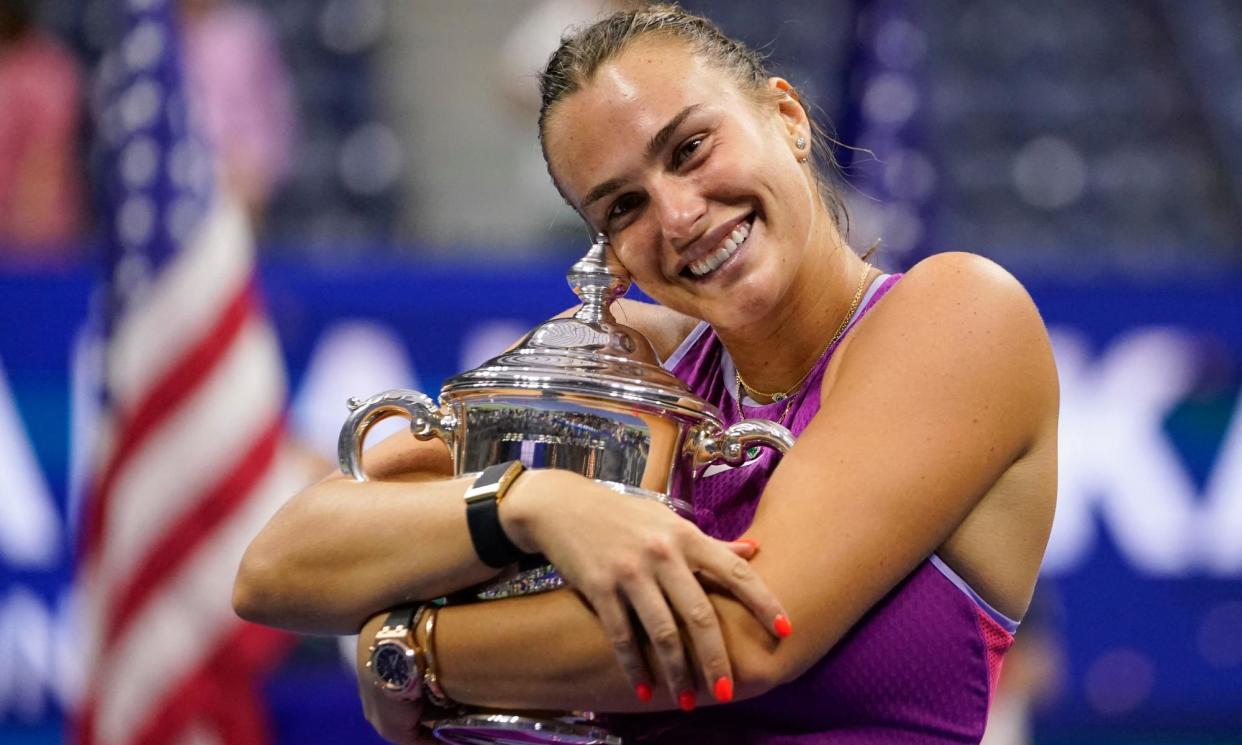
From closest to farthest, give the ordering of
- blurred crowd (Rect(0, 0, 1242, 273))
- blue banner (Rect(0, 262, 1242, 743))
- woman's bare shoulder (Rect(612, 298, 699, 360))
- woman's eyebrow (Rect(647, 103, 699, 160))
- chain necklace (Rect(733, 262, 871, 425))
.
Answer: woman's eyebrow (Rect(647, 103, 699, 160))
chain necklace (Rect(733, 262, 871, 425))
woman's bare shoulder (Rect(612, 298, 699, 360))
blue banner (Rect(0, 262, 1242, 743))
blurred crowd (Rect(0, 0, 1242, 273))

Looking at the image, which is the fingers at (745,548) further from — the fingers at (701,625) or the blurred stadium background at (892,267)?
the blurred stadium background at (892,267)

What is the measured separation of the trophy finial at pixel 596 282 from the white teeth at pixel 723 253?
7 cm

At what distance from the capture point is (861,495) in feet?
4.53

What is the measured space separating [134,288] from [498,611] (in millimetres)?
1965

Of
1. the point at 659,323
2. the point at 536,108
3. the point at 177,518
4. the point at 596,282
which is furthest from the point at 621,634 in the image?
the point at 536,108

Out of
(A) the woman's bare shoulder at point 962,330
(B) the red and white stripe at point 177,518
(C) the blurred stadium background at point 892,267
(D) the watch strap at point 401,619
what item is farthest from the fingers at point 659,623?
(B) the red and white stripe at point 177,518

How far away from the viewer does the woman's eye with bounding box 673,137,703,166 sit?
154 cm

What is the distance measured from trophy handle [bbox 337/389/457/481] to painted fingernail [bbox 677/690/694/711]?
1.09ft

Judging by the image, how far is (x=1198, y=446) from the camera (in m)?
4.02

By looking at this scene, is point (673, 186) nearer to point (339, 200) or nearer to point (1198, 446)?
point (1198, 446)

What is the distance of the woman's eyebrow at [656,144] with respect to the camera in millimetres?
1518

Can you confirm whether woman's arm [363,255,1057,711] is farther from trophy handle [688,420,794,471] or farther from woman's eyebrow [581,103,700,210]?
woman's eyebrow [581,103,700,210]

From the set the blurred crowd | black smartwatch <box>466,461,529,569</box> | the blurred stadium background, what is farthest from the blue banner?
black smartwatch <box>466,461,529,569</box>

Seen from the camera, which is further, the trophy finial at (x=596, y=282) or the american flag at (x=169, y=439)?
the american flag at (x=169, y=439)
